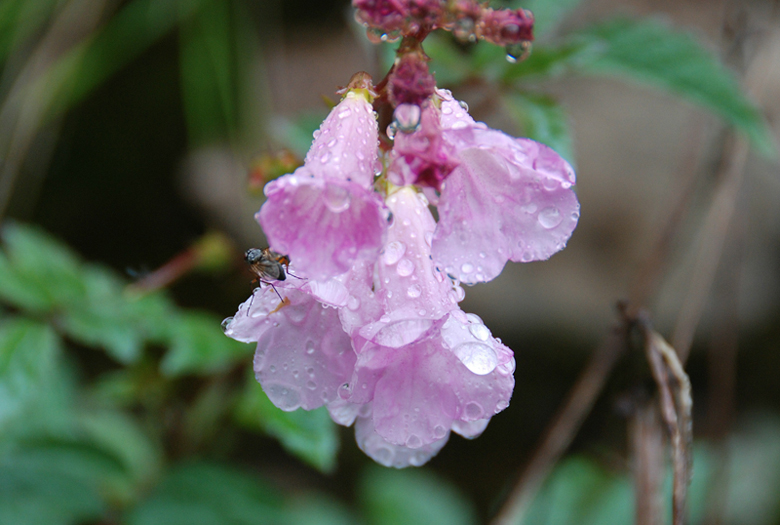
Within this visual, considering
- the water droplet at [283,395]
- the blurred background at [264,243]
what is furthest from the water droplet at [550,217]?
the blurred background at [264,243]

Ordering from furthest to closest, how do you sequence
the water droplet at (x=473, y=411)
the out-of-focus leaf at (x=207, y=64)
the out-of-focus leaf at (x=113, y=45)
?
1. the out-of-focus leaf at (x=207, y=64)
2. the out-of-focus leaf at (x=113, y=45)
3. the water droplet at (x=473, y=411)

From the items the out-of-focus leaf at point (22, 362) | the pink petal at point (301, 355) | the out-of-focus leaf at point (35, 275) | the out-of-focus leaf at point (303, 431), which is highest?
the pink petal at point (301, 355)

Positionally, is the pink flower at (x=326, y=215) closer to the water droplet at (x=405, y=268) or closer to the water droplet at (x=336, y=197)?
the water droplet at (x=336, y=197)

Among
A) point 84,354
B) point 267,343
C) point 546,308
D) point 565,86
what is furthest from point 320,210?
point 84,354

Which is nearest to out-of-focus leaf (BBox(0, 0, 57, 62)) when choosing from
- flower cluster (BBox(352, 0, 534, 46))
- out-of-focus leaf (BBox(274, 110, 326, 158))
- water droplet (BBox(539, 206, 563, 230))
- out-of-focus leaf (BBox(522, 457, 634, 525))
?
out-of-focus leaf (BBox(274, 110, 326, 158))

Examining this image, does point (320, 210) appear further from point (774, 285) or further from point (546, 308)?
point (774, 285)

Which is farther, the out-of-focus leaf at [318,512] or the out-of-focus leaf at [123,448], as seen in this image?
the out-of-focus leaf at [318,512]
